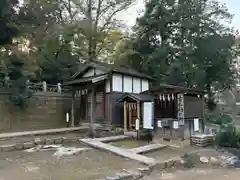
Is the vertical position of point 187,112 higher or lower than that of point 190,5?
lower

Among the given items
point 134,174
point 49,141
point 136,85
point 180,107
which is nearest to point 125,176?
point 134,174

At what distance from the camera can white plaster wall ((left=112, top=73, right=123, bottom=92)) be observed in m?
14.7

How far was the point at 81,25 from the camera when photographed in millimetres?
21516

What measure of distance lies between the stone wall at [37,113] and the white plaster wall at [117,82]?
4463 millimetres

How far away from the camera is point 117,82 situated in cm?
1490

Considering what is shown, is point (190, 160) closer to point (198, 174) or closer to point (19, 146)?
point (198, 174)

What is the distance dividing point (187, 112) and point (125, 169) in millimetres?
6362

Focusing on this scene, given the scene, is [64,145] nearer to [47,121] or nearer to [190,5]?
[47,121]

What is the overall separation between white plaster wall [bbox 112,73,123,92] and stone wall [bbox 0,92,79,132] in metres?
4.46

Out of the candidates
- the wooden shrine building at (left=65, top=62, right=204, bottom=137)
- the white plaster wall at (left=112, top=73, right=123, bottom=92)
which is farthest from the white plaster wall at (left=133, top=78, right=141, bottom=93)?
the white plaster wall at (left=112, top=73, right=123, bottom=92)

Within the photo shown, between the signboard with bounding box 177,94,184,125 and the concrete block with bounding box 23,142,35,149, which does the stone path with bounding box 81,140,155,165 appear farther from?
the signboard with bounding box 177,94,184,125

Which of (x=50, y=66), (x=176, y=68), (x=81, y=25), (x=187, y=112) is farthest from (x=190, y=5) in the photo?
(x=50, y=66)

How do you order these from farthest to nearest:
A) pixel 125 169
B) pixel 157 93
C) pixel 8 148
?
pixel 157 93 < pixel 8 148 < pixel 125 169

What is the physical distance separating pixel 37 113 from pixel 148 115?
7.76m
